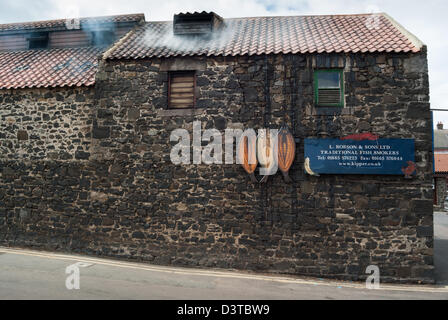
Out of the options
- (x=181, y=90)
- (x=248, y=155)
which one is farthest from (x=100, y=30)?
(x=248, y=155)

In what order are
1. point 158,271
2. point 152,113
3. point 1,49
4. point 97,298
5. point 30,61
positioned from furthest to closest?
point 1,49
point 30,61
point 152,113
point 158,271
point 97,298

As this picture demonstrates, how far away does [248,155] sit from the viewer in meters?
8.48

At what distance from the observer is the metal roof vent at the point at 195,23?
34.4ft

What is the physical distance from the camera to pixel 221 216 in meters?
8.55

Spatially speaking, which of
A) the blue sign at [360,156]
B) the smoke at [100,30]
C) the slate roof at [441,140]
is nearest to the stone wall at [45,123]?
the smoke at [100,30]

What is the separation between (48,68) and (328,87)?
30.2 feet

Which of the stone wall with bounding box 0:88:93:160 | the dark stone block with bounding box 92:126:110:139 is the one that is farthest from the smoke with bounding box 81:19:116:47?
the dark stone block with bounding box 92:126:110:139

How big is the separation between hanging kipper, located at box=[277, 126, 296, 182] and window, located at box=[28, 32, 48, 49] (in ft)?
35.2

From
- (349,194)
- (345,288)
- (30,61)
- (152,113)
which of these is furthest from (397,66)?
(30,61)

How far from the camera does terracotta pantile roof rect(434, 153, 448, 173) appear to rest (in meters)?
24.0

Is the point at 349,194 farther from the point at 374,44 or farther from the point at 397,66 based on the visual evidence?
the point at 374,44

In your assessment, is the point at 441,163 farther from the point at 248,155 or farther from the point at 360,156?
the point at 248,155

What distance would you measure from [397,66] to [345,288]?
5.74 m

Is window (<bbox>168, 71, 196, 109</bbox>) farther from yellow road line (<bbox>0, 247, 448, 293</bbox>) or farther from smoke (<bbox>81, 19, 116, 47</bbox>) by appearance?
smoke (<bbox>81, 19, 116, 47</bbox>)
